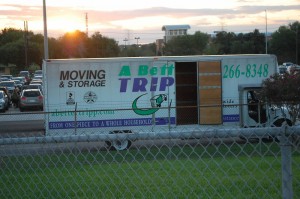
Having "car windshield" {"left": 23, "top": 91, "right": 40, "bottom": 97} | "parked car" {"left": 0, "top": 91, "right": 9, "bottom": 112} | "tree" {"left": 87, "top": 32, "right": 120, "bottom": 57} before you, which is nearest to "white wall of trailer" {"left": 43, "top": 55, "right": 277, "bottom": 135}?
"car windshield" {"left": 23, "top": 91, "right": 40, "bottom": 97}

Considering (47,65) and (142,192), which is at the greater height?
(47,65)

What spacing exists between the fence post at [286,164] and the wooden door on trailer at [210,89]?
536 inches

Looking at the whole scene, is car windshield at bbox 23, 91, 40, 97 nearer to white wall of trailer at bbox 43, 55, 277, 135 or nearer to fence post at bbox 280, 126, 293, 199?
white wall of trailer at bbox 43, 55, 277, 135

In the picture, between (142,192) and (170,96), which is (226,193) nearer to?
(142,192)

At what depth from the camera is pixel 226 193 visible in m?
6.75

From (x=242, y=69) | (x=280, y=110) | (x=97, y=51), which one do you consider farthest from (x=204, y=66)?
(x=97, y=51)

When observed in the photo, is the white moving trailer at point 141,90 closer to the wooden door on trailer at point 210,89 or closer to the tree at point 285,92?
the wooden door on trailer at point 210,89

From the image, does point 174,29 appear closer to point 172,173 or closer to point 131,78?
point 131,78

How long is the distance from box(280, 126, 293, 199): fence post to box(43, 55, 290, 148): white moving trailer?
13.1 meters

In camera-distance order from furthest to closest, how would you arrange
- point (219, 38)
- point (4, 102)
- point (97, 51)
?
point (219, 38) < point (97, 51) < point (4, 102)

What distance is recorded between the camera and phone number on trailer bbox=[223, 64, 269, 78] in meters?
17.7

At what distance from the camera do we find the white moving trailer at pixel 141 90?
1725 centimetres

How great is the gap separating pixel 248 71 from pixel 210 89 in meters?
1.40

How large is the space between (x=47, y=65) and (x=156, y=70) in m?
3.51
